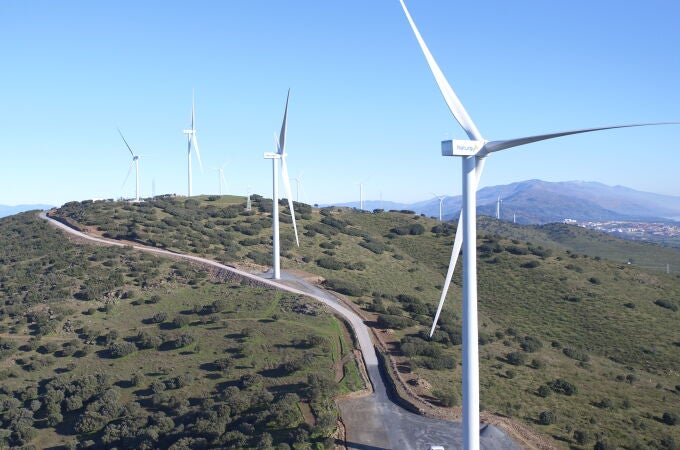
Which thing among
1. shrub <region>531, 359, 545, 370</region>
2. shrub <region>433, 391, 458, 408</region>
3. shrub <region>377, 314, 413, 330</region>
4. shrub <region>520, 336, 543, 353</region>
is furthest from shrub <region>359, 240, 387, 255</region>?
shrub <region>433, 391, 458, 408</region>

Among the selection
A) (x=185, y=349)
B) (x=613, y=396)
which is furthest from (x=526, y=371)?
(x=185, y=349)

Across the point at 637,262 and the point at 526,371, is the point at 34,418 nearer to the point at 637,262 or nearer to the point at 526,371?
the point at 526,371

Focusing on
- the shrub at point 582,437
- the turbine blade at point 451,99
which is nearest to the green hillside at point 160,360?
the shrub at point 582,437

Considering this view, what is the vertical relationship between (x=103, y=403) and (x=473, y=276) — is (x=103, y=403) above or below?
below

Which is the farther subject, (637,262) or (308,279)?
(637,262)

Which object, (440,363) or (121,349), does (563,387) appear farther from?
(121,349)

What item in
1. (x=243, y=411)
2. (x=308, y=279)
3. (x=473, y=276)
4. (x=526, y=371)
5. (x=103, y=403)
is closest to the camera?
(x=473, y=276)

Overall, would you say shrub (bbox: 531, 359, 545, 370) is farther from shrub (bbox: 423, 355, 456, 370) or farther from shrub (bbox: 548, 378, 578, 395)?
shrub (bbox: 423, 355, 456, 370)
